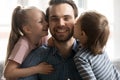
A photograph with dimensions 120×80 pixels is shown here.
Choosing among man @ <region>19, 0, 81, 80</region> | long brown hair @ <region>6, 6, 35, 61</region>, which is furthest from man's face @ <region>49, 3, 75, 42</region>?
long brown hair @ <region>6, 6, 35, 61</region>

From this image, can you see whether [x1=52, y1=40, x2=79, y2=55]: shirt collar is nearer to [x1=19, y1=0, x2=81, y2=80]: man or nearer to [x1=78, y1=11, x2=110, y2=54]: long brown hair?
[x1=19, y1=0, x2=81, y2=80]: man

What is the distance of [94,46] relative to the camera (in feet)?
4.36

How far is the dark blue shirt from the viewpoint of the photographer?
4.88 feet

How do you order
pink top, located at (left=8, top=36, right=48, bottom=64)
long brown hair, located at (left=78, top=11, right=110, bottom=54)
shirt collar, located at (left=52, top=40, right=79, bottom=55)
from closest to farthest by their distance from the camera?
1. long brown hair, located at (left=78, top=11, right=110, bottom=54)
2. pink top, located at (left=8, top=36, right=48, bottom=64)
3. shirt collar, located at (left=52, top=40, right=79, bottom=55)

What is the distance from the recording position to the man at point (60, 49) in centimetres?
149

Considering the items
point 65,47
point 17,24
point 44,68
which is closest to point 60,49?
point 65,47

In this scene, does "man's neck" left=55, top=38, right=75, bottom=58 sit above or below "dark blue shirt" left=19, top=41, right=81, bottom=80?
above

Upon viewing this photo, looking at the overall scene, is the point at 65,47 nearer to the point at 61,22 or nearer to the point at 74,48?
the point at 74,48

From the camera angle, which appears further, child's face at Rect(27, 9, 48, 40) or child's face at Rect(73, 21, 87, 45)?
child's face at Rect(27, 9, 48, 40)

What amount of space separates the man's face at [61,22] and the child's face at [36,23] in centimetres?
5

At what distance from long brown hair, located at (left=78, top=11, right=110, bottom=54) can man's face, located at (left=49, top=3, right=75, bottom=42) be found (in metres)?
0.16

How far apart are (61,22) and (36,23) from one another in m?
0.15

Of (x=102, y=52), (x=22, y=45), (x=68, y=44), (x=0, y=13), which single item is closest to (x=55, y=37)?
(x=68, y=44)

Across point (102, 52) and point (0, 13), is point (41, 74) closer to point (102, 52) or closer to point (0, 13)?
point (102, 52)
